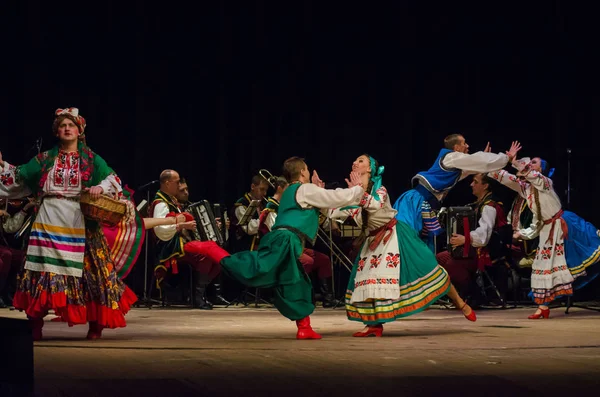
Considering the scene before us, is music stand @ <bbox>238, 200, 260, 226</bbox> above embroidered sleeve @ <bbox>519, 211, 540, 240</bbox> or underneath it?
above

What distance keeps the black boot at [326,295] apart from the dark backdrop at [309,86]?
1.28 metres

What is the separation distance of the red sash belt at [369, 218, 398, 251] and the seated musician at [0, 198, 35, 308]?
3673 millimetres

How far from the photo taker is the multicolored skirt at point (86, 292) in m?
5.11

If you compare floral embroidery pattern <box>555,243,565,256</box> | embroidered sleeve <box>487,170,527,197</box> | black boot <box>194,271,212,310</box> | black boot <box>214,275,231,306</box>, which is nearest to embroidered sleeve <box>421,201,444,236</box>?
embroidered sleeve <box>487,170,527,197</box>

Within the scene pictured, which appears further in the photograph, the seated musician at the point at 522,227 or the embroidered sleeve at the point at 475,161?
the seated musician at the point at 522,227

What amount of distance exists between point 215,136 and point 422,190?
3.67 m

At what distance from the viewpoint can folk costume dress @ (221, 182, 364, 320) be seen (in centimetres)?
530

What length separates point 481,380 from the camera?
3.45m

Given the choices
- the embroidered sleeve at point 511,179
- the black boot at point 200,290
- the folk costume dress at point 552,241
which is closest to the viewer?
the folk costume dress at point 552,241

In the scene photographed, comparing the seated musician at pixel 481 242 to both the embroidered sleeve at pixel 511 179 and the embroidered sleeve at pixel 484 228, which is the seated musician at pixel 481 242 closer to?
the embroidered sleeve at pixel 484 228

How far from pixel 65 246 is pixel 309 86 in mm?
5174

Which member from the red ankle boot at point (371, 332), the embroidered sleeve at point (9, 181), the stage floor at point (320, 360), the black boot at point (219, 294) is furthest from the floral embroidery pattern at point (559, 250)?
the embroidered sleeve at point (9, 181)

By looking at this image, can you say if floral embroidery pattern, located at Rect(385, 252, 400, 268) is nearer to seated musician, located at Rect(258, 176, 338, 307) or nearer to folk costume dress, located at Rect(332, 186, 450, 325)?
folk costume dress, located at Rect(332, 186, 450, 325)

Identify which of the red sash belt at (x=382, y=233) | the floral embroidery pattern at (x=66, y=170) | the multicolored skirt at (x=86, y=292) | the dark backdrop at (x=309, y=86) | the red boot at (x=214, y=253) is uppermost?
the dark backdrop at (x=309, y=86)
